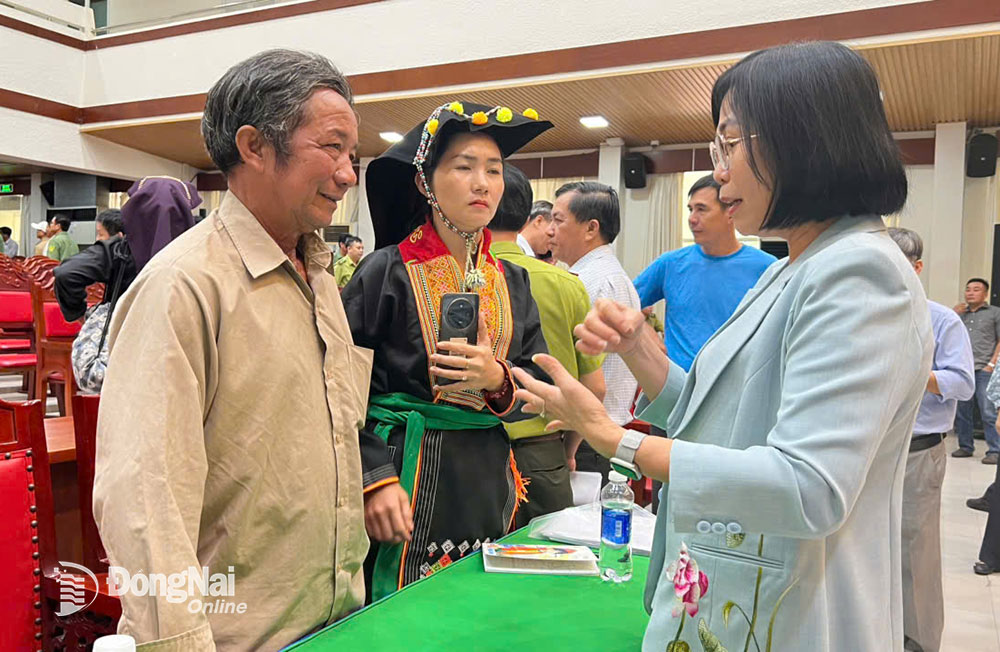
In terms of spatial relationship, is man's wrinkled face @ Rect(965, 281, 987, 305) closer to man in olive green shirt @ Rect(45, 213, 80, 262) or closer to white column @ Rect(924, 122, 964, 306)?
white column @ Rect(924, 122, 964, 306)

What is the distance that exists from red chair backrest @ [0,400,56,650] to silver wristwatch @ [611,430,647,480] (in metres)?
1.12

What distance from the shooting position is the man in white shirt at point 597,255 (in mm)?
3180

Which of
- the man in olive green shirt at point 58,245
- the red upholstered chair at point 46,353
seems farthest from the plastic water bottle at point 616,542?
the man in olive green shirt at point 58,245

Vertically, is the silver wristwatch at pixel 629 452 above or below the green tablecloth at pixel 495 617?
above

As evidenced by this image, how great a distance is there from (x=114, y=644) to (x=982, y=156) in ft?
31.5

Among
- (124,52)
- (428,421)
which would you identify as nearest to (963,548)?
(428,421)

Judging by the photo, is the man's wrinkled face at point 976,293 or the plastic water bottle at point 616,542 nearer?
the plastic water bottle at point 616,542

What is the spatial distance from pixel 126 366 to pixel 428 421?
764mm

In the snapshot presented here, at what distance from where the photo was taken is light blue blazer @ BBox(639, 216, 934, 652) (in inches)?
32.9

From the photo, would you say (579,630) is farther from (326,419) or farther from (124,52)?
(124,52)

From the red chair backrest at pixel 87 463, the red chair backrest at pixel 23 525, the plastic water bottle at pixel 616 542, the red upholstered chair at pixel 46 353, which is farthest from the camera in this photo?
the red upholstered chair at pixel 46 353

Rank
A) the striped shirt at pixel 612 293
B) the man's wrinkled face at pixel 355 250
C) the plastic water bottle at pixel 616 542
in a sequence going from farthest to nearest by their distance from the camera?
1. the man's wrinkled face at pixel 355 250
2. the striped shirt at pixel 612 293
3. the plastic water bottle at pixel 616 542

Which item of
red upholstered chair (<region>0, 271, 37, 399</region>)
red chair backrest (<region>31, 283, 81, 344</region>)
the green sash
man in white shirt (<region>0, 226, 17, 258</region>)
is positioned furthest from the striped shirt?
man in white shirt (<region>0, 226, 17, 258</region>)

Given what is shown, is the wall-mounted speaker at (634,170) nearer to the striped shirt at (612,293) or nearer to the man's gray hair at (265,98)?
the striped shirt at (612,293)
